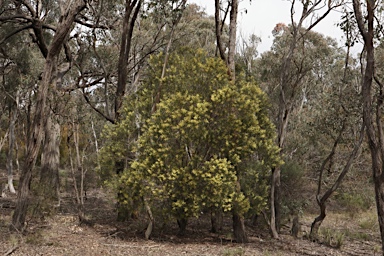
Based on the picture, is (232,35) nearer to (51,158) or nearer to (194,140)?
(194,140)

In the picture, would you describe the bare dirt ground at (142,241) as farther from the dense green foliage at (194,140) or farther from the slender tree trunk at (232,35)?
the slender tree trunk at (232,35)

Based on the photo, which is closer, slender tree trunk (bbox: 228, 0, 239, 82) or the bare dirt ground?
the bare dirt ground

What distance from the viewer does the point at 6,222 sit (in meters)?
10.3

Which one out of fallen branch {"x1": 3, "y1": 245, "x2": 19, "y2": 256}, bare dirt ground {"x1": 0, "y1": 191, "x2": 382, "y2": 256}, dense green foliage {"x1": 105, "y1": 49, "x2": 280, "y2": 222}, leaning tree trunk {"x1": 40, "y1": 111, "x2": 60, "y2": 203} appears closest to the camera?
fallen branch {"x1": 3, "y1": 245, "x2": 19, "y2": 256}

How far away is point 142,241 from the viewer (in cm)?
905

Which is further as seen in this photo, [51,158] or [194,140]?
[51,158]

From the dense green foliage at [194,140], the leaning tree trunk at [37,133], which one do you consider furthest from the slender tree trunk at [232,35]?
the leaning tree trunk at [37,133]

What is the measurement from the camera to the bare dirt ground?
26.2ft

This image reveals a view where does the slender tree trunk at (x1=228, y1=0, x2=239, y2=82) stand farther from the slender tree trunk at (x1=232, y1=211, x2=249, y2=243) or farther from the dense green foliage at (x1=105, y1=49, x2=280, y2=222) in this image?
the slender tree trunk at (x1=232, y1=211, x2=249, y2=243)

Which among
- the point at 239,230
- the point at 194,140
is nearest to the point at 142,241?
the point at 239,230

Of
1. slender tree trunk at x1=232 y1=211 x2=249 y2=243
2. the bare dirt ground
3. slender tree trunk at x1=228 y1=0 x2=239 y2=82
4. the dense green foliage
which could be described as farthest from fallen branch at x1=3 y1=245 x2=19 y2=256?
slender tree trunk at x1=228 y1=0 x2=239 y2=82

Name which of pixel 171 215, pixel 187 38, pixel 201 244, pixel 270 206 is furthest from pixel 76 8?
pixel 187 38

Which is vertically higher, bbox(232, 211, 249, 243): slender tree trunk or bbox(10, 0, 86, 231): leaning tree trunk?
bbox(10, 0, 86, 231): leaning tree trunk

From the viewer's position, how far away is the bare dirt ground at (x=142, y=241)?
26.2 feet
